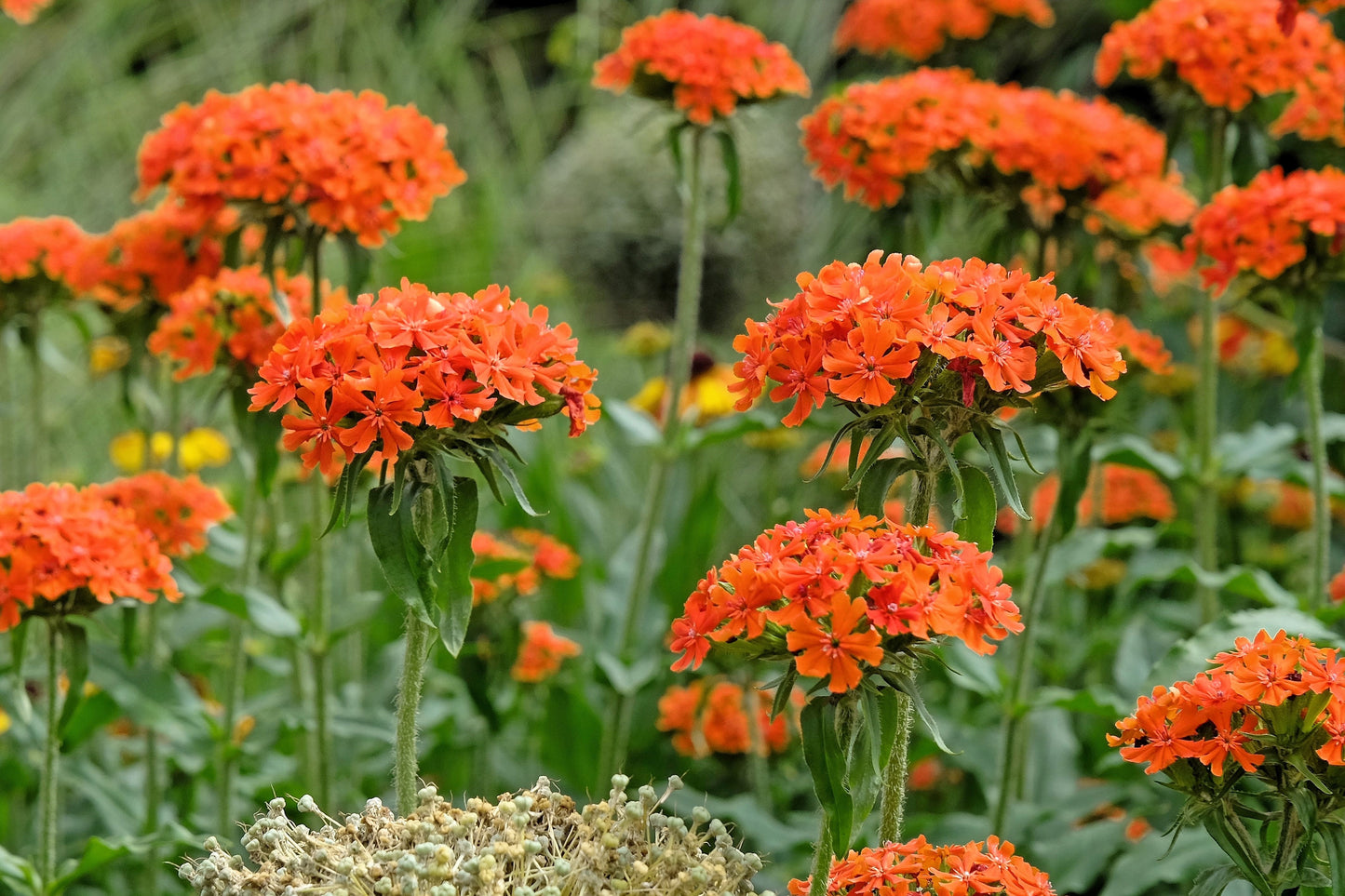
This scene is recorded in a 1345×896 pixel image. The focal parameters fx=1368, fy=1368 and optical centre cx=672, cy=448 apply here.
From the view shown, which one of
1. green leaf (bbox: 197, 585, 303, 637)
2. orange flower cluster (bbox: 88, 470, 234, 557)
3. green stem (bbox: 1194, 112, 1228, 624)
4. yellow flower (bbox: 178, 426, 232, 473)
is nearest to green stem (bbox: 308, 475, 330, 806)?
green leaf (bbox: 197, 585, 303, 637)

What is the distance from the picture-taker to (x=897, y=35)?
3.53 m

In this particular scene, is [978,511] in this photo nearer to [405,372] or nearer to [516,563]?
[405,372]

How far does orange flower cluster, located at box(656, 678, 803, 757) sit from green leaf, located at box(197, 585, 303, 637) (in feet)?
2.77

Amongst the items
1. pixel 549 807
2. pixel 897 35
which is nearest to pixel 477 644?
pixel 549 807

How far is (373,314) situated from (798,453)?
130 inches

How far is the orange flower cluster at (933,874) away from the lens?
1316 mm

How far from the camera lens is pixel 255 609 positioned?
2.28 m

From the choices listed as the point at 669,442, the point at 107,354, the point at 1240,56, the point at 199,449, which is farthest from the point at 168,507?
the point at 1240,56

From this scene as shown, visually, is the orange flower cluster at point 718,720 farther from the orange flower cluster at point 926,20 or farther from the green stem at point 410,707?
the orange flower cluster at point 926,20

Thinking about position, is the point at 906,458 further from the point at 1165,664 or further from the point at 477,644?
the point at 477,644

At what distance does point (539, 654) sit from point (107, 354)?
4.73ft

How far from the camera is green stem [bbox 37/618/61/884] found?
76.1 inches

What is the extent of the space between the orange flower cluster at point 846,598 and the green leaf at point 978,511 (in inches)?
6.1

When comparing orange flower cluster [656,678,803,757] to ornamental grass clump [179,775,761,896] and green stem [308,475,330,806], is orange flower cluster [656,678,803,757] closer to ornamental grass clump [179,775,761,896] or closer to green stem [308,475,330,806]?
green stem [308,475,330,806]
